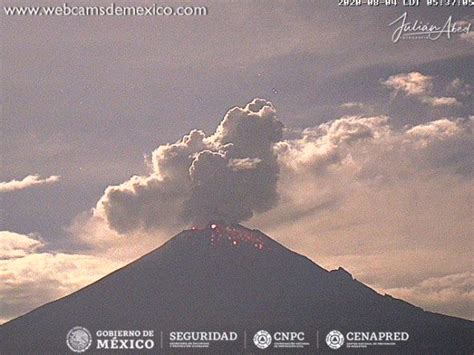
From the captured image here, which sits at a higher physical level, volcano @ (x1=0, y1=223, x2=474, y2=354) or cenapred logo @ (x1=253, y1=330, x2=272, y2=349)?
volcano @ (x1=0, y1=223, x2=474, y2=354)

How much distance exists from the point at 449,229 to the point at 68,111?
263cm

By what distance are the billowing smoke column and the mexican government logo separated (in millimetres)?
711

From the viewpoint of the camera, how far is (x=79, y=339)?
287 inches

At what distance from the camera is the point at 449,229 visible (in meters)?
7.39

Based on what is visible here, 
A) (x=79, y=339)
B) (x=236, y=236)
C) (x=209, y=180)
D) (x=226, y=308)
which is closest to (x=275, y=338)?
(x=226, y=308)

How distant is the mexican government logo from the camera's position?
728cm

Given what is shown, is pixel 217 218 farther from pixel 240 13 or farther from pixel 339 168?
pixel 240 13

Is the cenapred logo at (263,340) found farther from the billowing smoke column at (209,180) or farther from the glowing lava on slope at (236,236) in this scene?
the billowing smoke column at (209,180)
